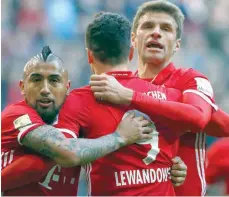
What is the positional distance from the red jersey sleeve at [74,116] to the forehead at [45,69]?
0.19 meters

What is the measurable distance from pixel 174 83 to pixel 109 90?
60 centimetres

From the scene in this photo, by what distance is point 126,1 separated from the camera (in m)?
8.68

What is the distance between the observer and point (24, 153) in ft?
10.8

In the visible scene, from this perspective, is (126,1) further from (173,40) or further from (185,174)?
(185,174)

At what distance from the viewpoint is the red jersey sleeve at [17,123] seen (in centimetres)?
319

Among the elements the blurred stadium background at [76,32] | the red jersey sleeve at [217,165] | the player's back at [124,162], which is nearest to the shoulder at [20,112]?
the player's back at [124,162]

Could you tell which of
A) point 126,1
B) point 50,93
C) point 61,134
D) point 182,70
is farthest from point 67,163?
point 126,1

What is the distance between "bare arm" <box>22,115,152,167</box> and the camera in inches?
122

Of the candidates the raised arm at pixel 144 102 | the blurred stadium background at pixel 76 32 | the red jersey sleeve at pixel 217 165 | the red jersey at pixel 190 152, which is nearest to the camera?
the raised arm at pixel 144 102

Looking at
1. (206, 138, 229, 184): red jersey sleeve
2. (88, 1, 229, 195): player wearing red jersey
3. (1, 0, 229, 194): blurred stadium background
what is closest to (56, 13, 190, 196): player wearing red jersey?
(88, 1, 229, 195): player wearing red jersey

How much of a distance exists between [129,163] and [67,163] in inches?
13.1

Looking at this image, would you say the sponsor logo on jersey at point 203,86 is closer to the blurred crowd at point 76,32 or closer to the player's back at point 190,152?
the player's back at point 190,152

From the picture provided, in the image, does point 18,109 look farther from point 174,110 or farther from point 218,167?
point 218,167

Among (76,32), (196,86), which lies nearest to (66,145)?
(196,86)
